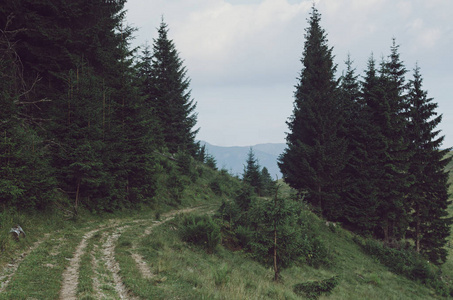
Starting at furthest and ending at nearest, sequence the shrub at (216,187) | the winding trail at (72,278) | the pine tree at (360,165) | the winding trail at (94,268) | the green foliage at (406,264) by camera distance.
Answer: the shrub at (216,187)
the pine tree at (360,165)
the green foliage at (406,264)
the winding trail at (94,268)
the winding trail at (72,278)

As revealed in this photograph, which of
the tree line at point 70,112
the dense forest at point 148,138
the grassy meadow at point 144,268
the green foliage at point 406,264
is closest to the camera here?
the grassy meadow at point 144,268

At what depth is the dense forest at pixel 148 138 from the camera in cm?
1293

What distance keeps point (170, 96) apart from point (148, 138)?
852 inches

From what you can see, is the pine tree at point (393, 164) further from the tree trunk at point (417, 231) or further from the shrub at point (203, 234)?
the shrub at point (203, 234)

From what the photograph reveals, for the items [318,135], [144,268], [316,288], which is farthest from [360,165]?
[144,268]

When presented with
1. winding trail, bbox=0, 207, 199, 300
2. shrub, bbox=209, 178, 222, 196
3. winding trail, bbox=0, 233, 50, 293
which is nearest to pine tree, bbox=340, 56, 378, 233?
shrub, bbox=209, 178, 222, 196

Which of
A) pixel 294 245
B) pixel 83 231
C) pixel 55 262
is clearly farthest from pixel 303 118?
pixel 55 262

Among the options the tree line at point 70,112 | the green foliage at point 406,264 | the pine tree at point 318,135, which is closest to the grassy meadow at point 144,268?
the green foliage at point 406,264

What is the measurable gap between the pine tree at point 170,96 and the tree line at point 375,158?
2086 centimetres

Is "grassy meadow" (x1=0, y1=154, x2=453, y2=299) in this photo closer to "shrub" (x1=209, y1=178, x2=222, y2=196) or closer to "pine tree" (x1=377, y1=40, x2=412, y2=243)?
"pine tree" (x1=377, y1=40, x2=412, y2=243)

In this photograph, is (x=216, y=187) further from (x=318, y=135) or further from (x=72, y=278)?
(x=72, y=278)

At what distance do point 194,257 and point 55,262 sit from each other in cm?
556

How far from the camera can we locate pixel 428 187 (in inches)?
1029

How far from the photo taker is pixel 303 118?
1061 inches
